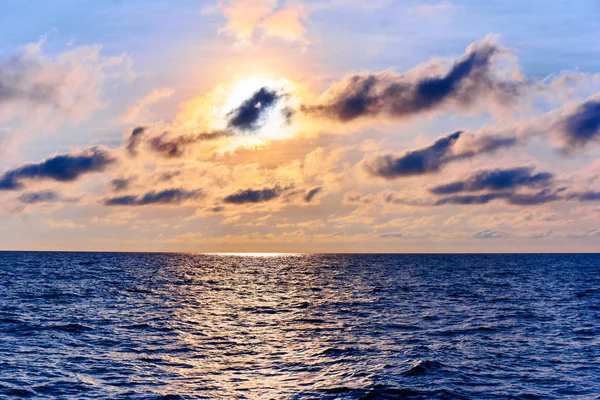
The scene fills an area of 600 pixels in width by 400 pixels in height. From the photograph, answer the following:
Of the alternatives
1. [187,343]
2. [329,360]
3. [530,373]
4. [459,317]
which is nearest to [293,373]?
[329,360]

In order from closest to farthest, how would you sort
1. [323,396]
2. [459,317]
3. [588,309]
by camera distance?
[323,396] → [459,317] → [588,309]

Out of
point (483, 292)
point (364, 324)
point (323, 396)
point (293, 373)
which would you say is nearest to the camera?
point (323, 396)

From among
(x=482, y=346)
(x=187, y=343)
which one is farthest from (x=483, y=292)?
(x=187, y=343)

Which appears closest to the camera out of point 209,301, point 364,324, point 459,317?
point 364,324

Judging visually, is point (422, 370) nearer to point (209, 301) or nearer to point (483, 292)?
point (209, 301)

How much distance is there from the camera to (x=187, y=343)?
42.9m

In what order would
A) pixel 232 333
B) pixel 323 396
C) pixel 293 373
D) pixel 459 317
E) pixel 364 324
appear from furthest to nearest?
pixel 459 317
pixel 364 324
pixel 232 333
pixel 293 373
pixel 323 396

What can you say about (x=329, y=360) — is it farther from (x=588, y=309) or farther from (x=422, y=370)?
(x=588, y=309)

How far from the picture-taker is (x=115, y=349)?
1561 inches

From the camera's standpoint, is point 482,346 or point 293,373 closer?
point 293,373

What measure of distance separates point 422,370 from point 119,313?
121ft

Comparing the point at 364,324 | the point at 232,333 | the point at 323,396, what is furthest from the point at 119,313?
the point at 323,396

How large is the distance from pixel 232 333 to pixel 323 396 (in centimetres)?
2073

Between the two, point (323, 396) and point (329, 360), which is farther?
point (329, 360)
